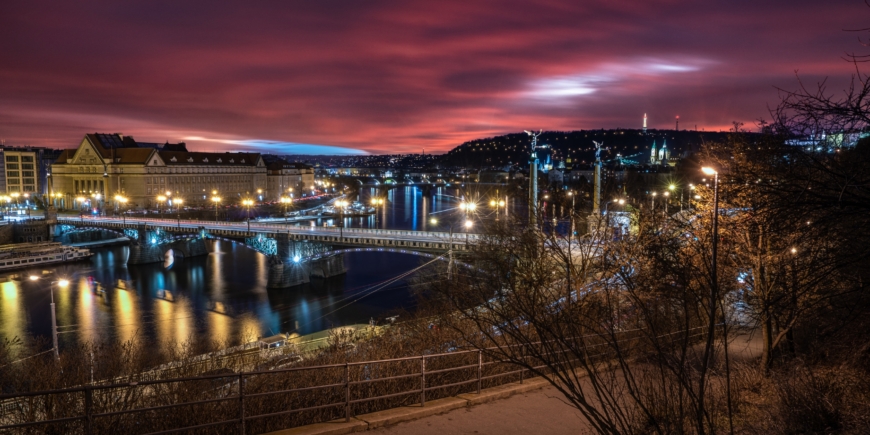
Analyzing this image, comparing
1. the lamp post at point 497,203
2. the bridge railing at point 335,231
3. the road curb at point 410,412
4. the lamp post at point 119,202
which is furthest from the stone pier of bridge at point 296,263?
the lamp post at point 119,202

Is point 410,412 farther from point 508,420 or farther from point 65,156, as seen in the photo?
point 65,156

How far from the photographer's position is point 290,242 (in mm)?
34156

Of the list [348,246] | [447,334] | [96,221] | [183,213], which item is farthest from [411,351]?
[183,213]

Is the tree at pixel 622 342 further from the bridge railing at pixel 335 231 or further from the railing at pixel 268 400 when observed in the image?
the bridge railing at pixel 335 231

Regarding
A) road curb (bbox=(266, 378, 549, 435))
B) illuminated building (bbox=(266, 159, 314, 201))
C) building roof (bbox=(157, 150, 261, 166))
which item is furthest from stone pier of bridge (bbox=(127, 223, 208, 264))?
road curb (bbox=(266, 378, 549, 435))

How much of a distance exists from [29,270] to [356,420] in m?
42.7

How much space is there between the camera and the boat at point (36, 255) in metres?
38.6

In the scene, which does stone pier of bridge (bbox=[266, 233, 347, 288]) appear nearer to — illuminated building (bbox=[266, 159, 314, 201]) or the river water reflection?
the river water reflection

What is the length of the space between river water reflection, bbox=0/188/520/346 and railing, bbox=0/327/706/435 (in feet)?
53.0

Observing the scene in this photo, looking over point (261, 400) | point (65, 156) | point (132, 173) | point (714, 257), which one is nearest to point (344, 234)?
point (261, 400)

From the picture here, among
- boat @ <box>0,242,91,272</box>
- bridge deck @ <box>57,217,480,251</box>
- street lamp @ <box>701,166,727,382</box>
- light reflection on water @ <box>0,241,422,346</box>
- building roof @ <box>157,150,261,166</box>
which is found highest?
building roof @ <box>157,150,261,166</box>

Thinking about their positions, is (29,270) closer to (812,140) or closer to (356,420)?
(356,420)

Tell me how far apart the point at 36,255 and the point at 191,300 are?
18704mm

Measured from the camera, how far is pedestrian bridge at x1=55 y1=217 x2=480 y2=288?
31109mm
